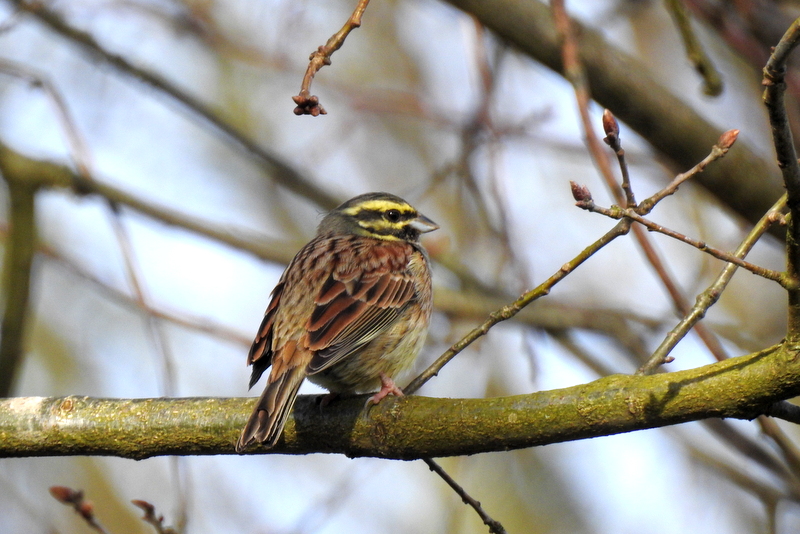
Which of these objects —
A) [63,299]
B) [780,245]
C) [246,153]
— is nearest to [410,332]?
[780,245]

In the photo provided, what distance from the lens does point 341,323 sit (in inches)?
192

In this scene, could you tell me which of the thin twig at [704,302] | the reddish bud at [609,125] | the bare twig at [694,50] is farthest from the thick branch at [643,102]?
the reddish bud at [609,125]

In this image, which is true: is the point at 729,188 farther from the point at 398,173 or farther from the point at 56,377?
the point at 56,377

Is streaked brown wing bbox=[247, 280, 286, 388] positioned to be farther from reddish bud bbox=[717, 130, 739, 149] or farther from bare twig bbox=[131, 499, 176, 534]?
reddish bud bbox=[717, 130, 739, 149]

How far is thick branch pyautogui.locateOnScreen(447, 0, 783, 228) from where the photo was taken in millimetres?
5832

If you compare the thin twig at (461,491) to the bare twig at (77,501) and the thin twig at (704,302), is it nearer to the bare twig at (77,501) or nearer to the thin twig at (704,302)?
the thin twig at (704,302)

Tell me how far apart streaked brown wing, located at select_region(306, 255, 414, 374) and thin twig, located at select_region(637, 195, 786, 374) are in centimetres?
170

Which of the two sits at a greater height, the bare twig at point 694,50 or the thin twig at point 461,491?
the bare twig at point 694,50

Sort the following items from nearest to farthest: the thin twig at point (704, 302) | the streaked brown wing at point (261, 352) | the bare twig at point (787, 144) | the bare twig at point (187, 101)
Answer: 1. the bare twig at point (787, 144)
2. the thin twig at point (704, 302)
3. the streaked brown wing at point (261, 352)
4. the bare twig at point (187, 101)

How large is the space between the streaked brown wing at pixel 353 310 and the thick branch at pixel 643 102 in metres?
1.78

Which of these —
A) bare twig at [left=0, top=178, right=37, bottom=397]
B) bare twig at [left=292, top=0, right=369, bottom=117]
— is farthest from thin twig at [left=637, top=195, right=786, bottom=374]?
bare twig at [left=0, top=178, right=37, bottom=397]

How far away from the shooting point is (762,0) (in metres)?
6.57

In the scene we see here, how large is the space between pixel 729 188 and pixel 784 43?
11.7ft

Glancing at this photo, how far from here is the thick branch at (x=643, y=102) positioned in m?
5.83
